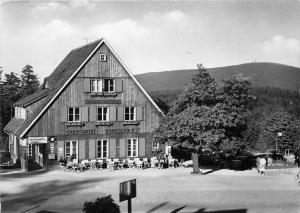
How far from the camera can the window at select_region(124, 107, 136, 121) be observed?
117ft

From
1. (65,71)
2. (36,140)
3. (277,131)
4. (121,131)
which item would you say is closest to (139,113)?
(121,131)

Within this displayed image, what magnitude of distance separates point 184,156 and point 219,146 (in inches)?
385

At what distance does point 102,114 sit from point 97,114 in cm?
46

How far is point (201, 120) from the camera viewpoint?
27.6 meters

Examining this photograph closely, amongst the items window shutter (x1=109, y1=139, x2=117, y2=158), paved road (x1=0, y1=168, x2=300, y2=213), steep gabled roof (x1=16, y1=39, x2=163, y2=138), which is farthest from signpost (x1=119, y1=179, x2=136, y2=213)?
window shutter (x1=109, y1=139, x2=117, y2=158)

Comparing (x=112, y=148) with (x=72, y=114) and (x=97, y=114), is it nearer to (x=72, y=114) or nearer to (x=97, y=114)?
(x=97, y=114)

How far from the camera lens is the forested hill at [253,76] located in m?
55.1

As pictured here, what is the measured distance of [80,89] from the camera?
111 feet

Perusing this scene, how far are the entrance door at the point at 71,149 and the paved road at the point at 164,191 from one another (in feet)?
10.5

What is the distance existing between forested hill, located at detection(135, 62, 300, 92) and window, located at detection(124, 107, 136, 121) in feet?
63.4

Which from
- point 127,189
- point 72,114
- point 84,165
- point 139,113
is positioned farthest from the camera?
point 139,113

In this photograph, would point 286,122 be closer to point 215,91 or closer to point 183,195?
point 215,91

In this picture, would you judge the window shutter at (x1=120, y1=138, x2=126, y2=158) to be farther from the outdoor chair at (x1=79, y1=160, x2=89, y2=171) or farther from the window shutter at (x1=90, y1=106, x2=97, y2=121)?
the outdoor chair at (x1=79, y1=160, x2=89, y2=171)

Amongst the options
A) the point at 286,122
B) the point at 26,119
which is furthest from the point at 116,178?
the point at 286,122
